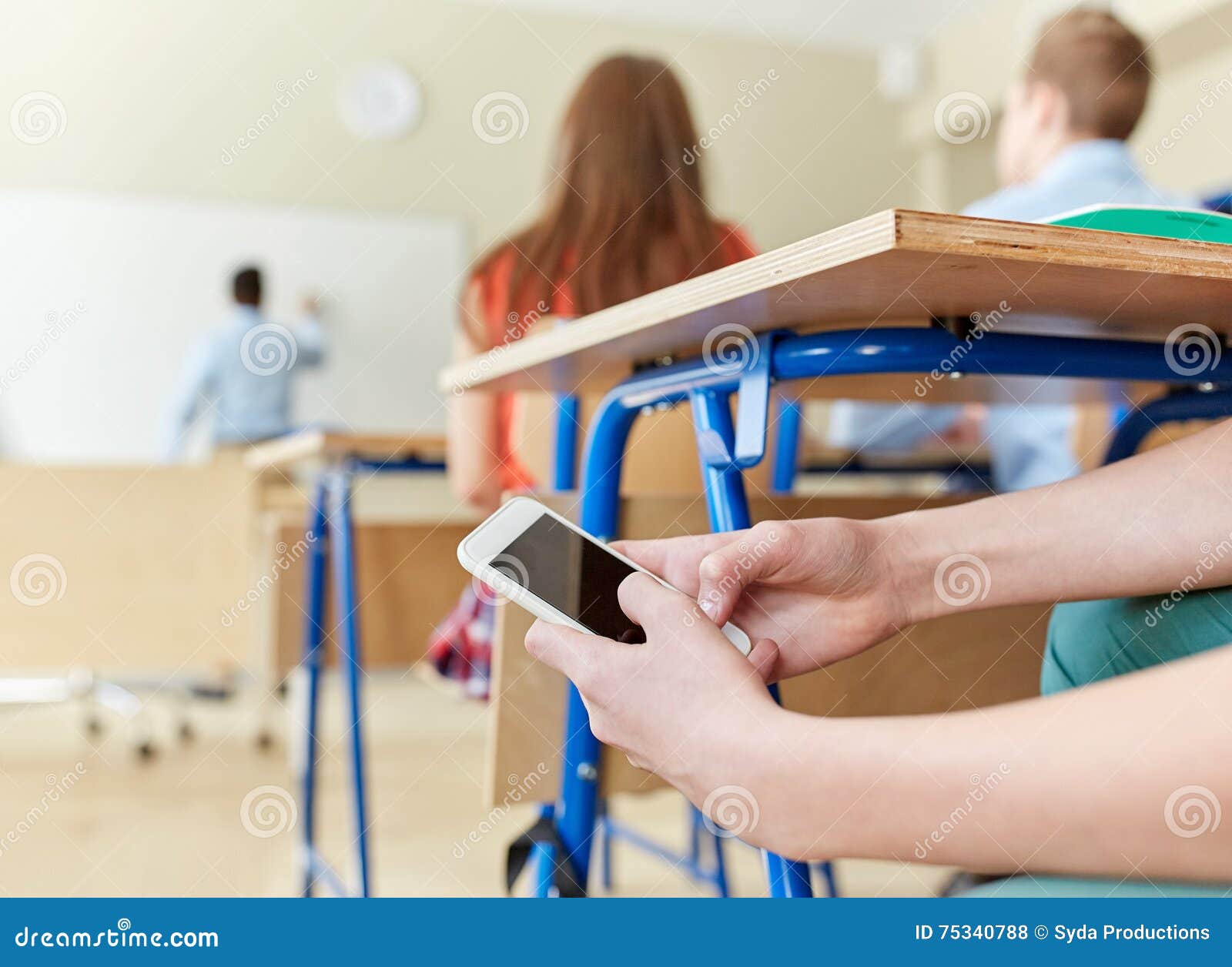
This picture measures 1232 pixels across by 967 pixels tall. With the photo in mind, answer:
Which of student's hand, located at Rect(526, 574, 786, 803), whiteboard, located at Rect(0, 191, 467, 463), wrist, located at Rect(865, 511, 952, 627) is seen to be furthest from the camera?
whiteboard, located at Rect(0, 191, 467, 463)

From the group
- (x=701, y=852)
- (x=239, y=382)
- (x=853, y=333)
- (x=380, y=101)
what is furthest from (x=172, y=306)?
(x=853, y=333)

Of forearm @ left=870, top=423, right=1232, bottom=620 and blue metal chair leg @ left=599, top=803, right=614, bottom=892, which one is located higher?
forearm @ left=870, top=423, right=1232, bottom=620

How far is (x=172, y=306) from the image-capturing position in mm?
4824

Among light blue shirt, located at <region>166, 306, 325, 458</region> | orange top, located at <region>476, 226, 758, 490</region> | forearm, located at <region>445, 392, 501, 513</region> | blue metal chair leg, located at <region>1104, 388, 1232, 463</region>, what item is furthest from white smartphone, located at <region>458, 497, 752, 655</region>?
light blue shirt, located at <region>166, 306, 325, 458</region>

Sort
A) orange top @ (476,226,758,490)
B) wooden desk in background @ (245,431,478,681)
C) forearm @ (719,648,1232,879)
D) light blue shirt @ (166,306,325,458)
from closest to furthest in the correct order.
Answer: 1. forearm @ (719,648,1232,879)
2. orange top @ (476,226,758,490)
3. wooden desk in background @ (245,431,478,681)
4. light blue shirt @ (166,306,325,458)

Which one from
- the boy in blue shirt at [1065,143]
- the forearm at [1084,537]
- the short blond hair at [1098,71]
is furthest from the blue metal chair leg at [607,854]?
the short blond hair at [1098,71]

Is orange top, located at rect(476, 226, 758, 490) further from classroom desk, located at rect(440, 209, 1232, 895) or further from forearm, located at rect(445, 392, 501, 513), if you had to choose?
classroom desk, located at rect(440, 209, 1232, 895)

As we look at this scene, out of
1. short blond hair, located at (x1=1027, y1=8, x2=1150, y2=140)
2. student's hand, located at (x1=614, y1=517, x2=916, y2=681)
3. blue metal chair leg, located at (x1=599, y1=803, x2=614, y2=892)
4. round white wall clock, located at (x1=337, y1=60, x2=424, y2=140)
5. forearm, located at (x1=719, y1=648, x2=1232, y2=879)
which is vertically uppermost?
round white wall clock, located at (x1=337, y1=60, x2=424, y2=140)

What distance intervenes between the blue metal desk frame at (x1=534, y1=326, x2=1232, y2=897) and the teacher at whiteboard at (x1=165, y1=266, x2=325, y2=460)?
3.46 metres

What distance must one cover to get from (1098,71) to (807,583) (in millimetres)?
1548

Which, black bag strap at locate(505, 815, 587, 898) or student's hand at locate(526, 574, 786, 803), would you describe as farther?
black bag strap at locate(505, 815, 587, 898)

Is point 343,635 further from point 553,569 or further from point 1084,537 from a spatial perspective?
point 1084,537

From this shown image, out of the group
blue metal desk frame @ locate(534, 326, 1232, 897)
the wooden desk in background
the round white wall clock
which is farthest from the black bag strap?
the round white wall clock

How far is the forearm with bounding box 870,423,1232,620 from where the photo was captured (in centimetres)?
70
